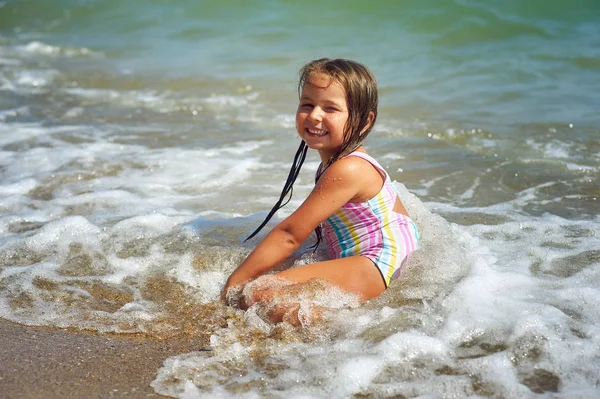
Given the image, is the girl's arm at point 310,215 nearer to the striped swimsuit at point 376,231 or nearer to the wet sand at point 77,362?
the striped swimsuit at point 376,231

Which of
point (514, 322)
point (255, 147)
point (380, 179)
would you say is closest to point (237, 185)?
point (255, 147)

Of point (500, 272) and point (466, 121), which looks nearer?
point (500, 272)

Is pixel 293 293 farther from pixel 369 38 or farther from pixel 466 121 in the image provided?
pixel 369 38

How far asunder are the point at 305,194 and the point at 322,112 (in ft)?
5.20

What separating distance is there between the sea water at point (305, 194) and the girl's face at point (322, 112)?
2.53ft

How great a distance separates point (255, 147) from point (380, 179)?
275 cm

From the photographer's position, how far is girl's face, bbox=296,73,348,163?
3369 millimetres

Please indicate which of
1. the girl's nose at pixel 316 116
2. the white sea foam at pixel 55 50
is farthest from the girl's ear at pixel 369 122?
the white sea foam at pixel 55 50

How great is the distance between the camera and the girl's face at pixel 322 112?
3369 millimetres

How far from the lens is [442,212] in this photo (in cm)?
459

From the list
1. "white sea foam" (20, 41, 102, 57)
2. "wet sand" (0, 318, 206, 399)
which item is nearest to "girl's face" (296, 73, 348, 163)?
"wet sand" (0, 318, 206, 399)

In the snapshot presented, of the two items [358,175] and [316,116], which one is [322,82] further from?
[358,175]

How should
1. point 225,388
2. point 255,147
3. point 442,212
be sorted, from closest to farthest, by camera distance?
1. point 225,388
2. point 442,212
3. point 255,147

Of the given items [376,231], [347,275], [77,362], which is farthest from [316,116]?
[77,362]
